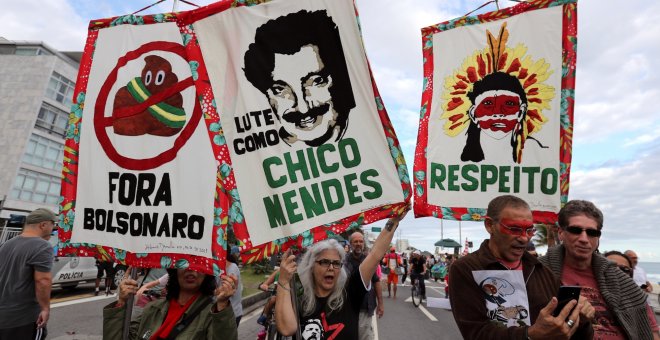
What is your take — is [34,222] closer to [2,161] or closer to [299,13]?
[299,13]

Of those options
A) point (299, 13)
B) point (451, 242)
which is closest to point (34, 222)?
point (299, 13)

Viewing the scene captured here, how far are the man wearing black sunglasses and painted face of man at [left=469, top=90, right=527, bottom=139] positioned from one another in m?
0.91

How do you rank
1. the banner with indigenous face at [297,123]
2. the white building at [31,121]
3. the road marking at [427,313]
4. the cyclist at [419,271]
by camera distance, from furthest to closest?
the white building at [31,121]
the cyclist at [419,271]
the road marking at [427,313]
the banner with indigenous face at [297,123]

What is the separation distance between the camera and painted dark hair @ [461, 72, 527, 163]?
10.7 feet

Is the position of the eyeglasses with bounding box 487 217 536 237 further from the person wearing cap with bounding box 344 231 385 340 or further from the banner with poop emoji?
the person wearing cap with bounding box 344 231 385 340

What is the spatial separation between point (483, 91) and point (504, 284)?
1.93 m

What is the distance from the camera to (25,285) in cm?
353

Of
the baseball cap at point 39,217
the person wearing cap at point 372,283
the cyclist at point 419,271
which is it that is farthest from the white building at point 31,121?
the person wearing cap at point 372,283

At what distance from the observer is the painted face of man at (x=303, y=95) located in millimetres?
2725

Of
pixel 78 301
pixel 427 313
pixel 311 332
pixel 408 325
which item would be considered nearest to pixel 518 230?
pixel 311 332

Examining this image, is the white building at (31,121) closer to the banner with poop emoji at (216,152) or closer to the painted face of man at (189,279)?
the banner with poop emoji at (216,152)

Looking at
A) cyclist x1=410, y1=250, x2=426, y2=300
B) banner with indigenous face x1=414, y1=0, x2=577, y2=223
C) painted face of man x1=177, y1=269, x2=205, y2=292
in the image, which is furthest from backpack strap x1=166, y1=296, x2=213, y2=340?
cyclist x1=410, y1=250, x2=426, y2=300

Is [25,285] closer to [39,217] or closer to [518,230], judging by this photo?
[39,217]

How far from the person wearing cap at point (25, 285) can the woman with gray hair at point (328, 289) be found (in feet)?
8.09
